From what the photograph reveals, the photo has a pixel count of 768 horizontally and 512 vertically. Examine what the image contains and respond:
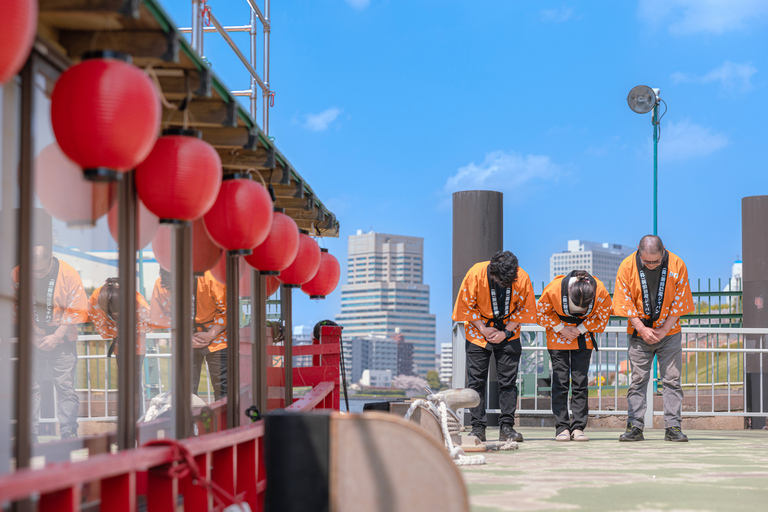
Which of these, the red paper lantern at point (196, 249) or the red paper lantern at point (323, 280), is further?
the red paper lantern at point (323, 280)

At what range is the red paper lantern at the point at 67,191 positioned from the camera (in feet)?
9.54

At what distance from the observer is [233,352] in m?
4.99

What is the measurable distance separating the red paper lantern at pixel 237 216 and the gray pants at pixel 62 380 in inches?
41.2

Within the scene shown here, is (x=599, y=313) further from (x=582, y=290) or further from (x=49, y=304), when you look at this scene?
(x=49, y=304)

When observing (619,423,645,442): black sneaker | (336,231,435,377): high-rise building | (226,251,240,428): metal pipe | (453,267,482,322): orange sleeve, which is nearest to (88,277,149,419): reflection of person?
(226,251,240,428): metal pipe

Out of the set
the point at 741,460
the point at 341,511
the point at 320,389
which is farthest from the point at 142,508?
the point at 741,460

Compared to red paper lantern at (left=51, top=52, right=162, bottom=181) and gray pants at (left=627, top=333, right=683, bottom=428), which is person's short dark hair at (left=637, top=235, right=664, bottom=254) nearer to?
gray pants at (left=627, top=333, right=683, bottom=428)

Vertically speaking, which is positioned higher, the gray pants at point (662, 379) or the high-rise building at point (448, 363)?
the gray pants at point (662, 379)

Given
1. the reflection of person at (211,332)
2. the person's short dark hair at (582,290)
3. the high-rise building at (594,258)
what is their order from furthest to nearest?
the high-rise building at (594,258) < the person's short dark hair at (582,290) < the reflection of person at (211,332)

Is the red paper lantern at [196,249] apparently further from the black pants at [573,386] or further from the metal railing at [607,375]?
the metal railing at [607,375]

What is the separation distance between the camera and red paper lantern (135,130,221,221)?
343 cm

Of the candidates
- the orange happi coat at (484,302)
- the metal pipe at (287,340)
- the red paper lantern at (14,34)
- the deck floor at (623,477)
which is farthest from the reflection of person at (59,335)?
the orange happi coat at (484,302)

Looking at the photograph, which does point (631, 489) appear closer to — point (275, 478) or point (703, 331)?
point (275, 478)

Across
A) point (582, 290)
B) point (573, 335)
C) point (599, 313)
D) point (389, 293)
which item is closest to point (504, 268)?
point (582, 290)
